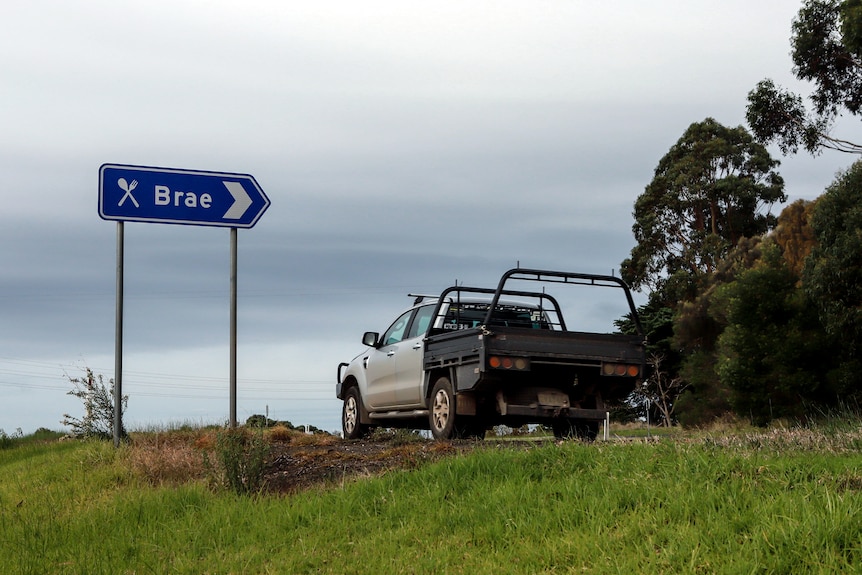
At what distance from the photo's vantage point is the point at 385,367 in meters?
16.2

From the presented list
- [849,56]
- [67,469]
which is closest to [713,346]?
[849,56]

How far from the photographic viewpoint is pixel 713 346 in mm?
44156

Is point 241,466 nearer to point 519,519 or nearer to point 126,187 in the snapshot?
point 519,519

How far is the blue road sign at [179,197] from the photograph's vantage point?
45.1 feet

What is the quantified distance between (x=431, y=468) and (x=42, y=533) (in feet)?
11.7

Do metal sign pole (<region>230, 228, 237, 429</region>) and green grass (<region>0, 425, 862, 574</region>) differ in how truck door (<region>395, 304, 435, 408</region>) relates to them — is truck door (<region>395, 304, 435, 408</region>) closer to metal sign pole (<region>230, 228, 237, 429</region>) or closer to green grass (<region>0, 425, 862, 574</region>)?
metal sign pole (<region>230, 228, 237, 429</region>)

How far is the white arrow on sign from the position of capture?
45.0 feet

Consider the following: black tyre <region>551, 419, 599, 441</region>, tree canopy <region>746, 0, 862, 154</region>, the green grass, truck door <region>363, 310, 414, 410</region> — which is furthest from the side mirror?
tree canopy <region>746, 0, 862, 154</region>

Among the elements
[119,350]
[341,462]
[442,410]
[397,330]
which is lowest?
[341,462]

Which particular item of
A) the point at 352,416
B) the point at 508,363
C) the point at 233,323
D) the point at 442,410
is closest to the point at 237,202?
the point at 233,323

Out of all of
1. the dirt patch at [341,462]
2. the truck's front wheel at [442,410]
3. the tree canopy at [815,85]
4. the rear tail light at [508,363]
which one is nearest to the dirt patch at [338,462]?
the dirt patch at [341,462]

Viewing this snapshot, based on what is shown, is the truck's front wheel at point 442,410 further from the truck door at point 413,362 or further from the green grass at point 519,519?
the green grass at point 519,519

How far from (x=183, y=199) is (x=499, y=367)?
485 centimetres

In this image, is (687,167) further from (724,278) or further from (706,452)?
(706,452)
